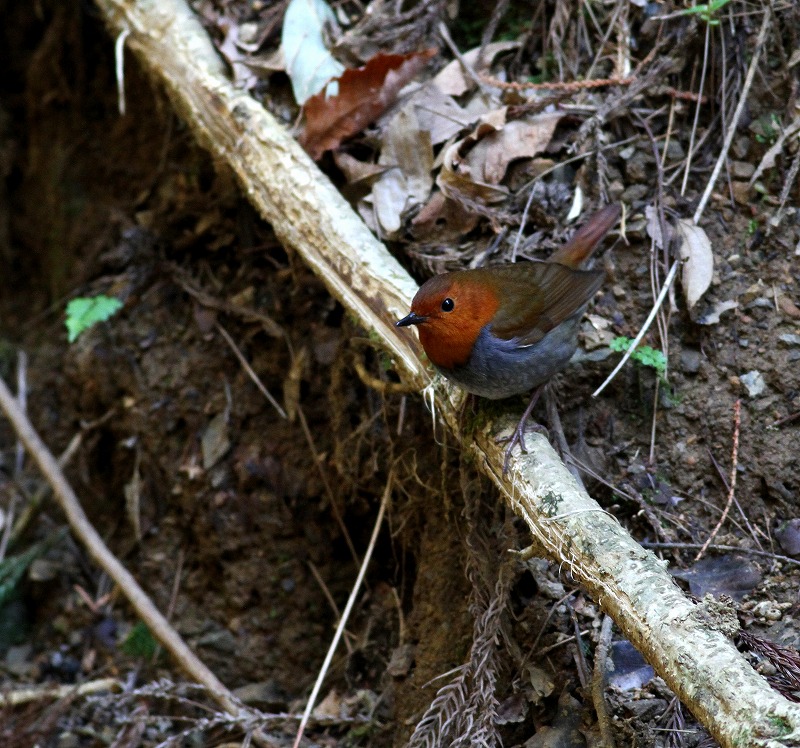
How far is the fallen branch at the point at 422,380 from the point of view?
1.70 metres

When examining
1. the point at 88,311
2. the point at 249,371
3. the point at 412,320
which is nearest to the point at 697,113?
the point at 412,320

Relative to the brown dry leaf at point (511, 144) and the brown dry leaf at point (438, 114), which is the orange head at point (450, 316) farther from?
the brown dry leaf at point (438, 114)

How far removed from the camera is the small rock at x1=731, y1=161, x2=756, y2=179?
3236mm

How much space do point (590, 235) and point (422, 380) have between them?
0.83m

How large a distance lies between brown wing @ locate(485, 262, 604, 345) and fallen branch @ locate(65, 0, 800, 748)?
314 mm

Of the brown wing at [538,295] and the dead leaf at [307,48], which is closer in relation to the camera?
the brown wing at [538,295]

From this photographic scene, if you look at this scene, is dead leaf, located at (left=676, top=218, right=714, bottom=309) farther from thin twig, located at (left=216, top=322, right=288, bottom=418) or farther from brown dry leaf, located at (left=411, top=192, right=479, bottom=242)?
thin twig, located at (left=216, top=322, right=288, bottom=418)

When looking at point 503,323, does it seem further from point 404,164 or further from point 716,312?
point 404,164

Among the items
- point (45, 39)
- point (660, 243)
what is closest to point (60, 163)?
point (45, 39)

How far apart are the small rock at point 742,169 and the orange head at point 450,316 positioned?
1.25 metres

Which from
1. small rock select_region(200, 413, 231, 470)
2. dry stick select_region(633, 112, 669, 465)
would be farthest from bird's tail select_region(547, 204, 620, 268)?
small rock select_region(200, 413, 231, 470)

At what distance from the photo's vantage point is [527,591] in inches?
107

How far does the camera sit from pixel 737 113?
3.23 m

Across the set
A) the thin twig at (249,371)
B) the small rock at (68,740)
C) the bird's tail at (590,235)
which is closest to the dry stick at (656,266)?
the bird's tail at (590,235)
